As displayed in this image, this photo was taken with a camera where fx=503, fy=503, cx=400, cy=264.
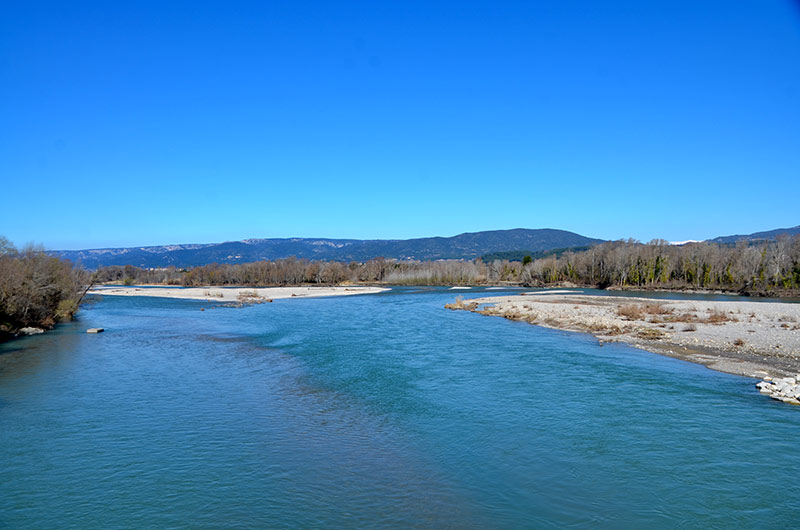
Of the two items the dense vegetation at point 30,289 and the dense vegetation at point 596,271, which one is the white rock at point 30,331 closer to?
the dense vegetation at point 30,289

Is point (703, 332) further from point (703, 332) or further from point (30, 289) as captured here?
point (30, 289)

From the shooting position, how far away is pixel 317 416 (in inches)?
519

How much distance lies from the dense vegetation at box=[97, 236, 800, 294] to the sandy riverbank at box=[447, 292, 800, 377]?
125 ft

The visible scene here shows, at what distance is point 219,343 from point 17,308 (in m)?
12.3

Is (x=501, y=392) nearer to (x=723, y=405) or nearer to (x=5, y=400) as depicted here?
(x=723, y=405)

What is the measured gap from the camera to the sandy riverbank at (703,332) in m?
19.1

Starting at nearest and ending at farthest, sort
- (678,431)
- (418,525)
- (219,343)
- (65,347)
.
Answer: (418,525), (678,431), (65,347), (219,343)

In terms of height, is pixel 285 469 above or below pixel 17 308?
below

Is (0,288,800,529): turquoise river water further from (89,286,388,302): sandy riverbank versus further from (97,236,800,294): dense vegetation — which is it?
(89,286,388,302): sandy riverbank

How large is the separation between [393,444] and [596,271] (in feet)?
294

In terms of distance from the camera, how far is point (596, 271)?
92.9m

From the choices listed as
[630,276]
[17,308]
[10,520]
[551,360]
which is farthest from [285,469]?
[630,276]

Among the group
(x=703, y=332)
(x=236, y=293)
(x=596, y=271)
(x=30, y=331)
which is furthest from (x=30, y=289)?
(x=596, y=271)

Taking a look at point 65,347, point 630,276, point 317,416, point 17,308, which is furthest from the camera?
point 630,276
